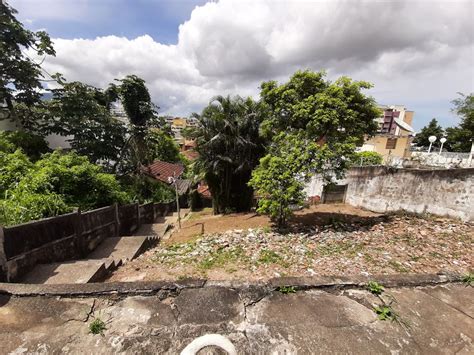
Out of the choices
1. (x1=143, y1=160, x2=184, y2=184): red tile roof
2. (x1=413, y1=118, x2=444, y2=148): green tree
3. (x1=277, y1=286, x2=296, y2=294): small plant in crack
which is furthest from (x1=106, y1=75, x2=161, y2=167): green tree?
(x1=413, y1=118, x2=444, y2=148): green tree

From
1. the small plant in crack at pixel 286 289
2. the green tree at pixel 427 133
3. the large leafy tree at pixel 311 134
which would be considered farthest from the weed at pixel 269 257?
the green tree at pixel 427 133

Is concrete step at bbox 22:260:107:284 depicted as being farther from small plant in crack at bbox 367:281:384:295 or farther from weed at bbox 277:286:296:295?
small plant in crack at bbox 367:281:384:295

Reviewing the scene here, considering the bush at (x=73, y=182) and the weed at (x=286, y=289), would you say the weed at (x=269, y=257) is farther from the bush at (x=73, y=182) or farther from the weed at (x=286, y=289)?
the bush at (x=73, y=182)

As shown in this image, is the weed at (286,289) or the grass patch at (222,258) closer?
the weed at (286,289)

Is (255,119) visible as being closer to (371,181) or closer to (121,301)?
(371,181)

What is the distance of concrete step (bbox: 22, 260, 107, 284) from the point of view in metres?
4.13

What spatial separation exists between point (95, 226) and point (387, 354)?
7.52 meters

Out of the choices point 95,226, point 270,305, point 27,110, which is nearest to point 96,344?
point 270,305

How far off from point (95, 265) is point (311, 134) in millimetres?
7207

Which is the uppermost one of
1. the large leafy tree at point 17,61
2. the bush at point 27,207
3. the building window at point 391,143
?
the large leafy tree at point 17,61

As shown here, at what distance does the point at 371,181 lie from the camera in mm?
10023

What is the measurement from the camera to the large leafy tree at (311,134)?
7332 mm

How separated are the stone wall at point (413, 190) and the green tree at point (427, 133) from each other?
33.7 metres

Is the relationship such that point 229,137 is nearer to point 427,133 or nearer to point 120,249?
point 120,249
